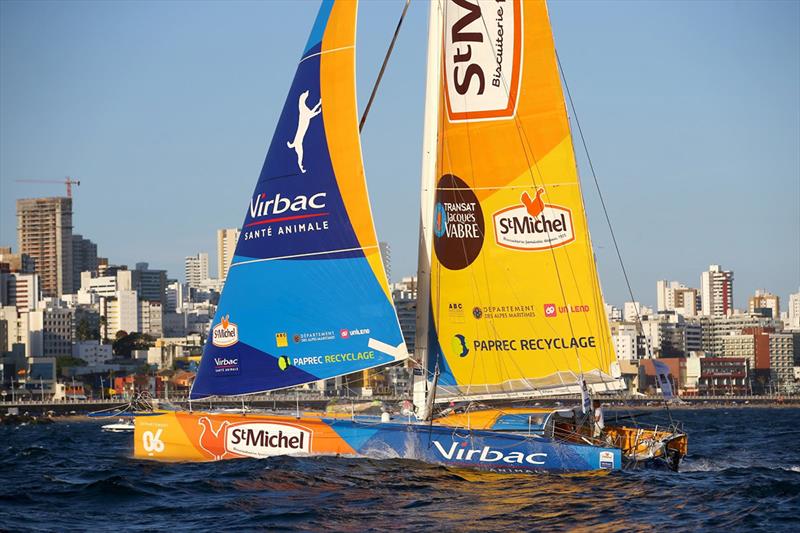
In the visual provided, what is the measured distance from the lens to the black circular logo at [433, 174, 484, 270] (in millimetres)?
21734

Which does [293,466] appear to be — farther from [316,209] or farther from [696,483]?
[696,483]

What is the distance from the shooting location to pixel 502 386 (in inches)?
854

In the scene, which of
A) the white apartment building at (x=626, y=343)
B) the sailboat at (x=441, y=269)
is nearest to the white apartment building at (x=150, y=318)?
the white apartment building at (x=626, y=343)

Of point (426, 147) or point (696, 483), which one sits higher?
point (426, 147)

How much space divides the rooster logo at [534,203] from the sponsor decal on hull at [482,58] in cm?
144

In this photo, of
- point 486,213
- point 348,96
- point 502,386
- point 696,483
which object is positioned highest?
point 348,96

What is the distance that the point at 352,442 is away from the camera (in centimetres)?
2030

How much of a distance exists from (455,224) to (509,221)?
0.97 meters

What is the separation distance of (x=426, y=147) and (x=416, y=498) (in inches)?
269

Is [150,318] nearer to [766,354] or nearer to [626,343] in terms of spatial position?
[626,343]

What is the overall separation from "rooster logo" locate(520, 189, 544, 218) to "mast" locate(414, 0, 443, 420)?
1.65m

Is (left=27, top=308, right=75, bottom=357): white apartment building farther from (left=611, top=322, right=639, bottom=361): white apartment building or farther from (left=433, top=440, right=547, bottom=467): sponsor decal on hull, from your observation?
(left=433, top=440, right=547, bottom=467): sponsor decal on hull

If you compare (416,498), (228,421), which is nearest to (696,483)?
(416,498)

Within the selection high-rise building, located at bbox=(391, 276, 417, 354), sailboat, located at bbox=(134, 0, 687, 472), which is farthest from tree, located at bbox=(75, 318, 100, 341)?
sailboat, located at bbox=(134, 0, 687, 472)
